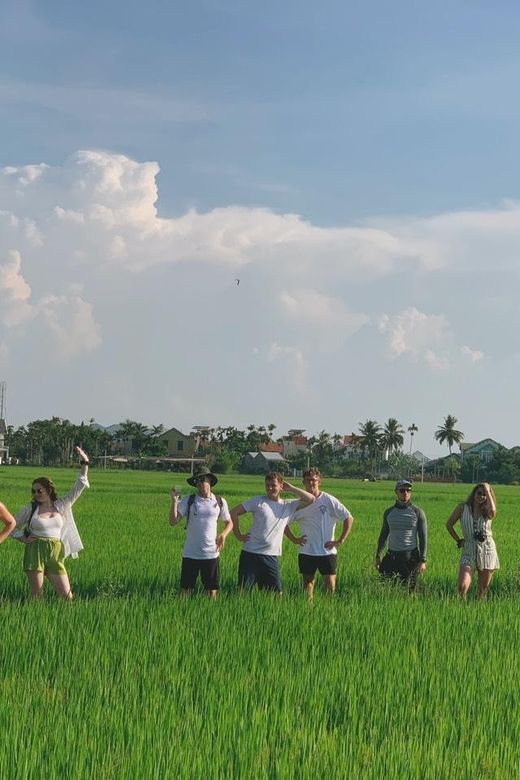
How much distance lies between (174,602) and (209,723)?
12.8ft

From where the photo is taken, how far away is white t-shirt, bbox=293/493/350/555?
9.99 meters

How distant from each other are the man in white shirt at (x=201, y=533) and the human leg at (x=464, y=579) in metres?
2.69

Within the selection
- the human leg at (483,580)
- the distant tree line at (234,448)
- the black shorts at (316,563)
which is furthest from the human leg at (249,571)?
the distant tree line at (234,448)

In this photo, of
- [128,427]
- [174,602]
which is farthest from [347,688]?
[128,427]

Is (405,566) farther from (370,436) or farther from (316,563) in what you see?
(370,436)

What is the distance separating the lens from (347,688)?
6145 millimetres

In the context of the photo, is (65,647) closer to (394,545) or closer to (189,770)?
(189,770)

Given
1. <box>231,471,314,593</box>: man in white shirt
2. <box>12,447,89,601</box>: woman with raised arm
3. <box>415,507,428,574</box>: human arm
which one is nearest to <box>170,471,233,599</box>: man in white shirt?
<box>231,471,314,593</box>: man in white shirt

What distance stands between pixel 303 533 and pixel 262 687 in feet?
13.4

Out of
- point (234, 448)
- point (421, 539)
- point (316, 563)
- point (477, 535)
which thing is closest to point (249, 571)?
point (316, 563)

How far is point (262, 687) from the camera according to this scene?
6.05m

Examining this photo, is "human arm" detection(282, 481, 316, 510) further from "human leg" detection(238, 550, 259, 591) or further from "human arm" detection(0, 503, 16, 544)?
"human arm" detection(0, 503, 16, 544)

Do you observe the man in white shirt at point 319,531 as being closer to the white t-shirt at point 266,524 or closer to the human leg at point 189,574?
the white t-shirt at point 266,524

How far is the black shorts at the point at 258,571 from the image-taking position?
31.9ft
